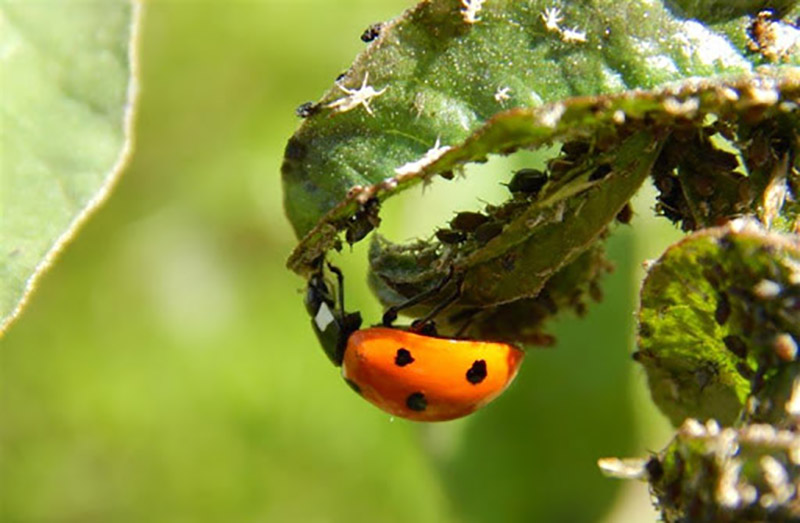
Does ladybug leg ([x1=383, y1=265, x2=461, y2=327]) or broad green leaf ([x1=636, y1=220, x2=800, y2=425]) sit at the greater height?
ladybug leg ([x1=383, y1=265, x2=461, y2=327])

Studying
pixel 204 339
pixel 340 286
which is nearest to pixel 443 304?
pixel 340 286

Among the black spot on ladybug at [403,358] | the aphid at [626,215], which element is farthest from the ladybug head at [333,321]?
the aphid at [626,215]

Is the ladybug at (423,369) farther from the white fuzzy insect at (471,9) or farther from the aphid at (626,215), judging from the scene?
the white fuzzy insect at (471,9)

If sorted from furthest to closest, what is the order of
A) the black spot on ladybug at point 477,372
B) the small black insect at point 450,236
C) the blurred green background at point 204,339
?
1. the blurred green background at point 204,339
2. the black spot on ladybug at point 477,372
3. the small black insect at point 450,236

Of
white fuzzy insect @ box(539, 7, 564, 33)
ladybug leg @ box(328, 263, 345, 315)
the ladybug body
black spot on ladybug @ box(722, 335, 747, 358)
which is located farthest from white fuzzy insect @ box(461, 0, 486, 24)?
ladybug leg @ box(328, 263, 345, 315)

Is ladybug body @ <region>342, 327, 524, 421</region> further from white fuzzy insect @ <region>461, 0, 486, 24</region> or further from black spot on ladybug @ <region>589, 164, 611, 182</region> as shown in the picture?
white fuzzy insect @ <region>461, 0, 486, 24</region>

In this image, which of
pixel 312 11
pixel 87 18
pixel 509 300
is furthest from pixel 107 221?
pixel 509 300
